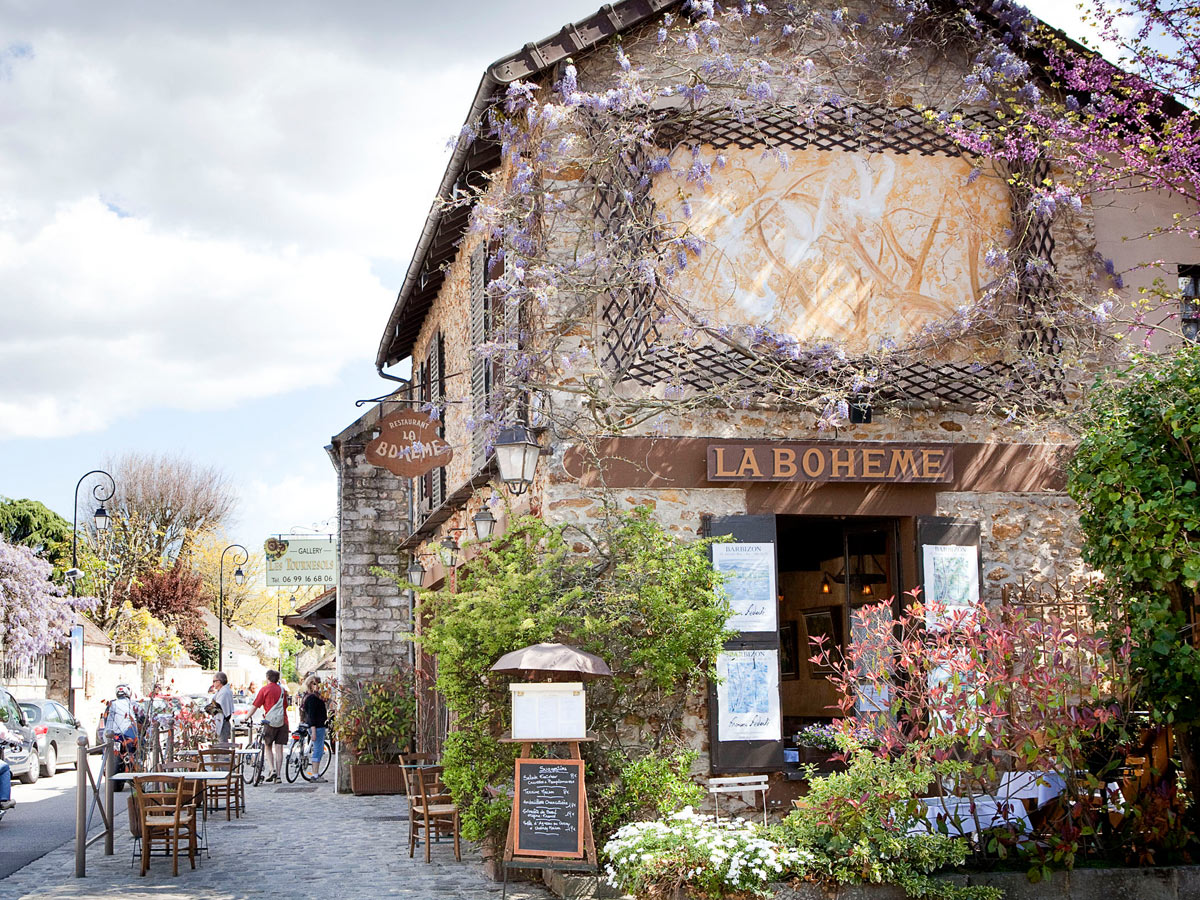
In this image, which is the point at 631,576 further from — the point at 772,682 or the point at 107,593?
the point at 107,593

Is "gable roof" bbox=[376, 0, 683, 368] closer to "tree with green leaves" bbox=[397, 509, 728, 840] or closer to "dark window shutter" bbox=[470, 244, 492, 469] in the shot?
"dark window shutter" bbox=[470, 244, 492, 469]

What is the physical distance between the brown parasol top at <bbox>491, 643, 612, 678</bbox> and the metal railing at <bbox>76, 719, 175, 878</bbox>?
3.31m

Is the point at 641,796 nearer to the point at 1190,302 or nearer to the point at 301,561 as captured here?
the point at 1190,302

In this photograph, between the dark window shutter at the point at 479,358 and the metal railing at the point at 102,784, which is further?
the dark window shutter at the point at 479,358

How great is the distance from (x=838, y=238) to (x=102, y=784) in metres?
7.69

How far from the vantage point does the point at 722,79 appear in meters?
10.2

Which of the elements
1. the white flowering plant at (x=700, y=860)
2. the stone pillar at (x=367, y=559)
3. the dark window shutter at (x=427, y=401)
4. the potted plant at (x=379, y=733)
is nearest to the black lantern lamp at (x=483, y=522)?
the white flowering plant at (x=700, y=860)

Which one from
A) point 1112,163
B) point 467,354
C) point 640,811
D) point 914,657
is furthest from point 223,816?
point 1112,163

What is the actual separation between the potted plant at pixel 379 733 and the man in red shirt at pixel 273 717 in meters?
1.99

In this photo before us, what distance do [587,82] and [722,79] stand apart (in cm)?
112

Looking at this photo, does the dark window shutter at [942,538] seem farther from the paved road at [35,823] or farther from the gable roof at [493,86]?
the paved road at [35,823]

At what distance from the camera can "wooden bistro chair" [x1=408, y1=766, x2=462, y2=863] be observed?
9648 millimetres

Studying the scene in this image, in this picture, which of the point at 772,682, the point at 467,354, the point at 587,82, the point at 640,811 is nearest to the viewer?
the point at 640,811

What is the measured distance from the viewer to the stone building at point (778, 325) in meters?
9.52
